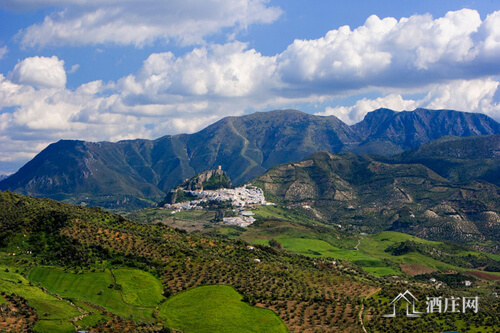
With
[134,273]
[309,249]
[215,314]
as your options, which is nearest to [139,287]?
[134,273]

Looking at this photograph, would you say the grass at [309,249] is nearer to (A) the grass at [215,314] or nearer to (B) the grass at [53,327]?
(A) the grass at [215,314]

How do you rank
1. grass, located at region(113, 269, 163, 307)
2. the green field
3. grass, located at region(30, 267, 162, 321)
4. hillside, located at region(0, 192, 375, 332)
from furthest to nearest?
grass, located at region(113, 269, 163, 307) → grass, located at region(30, 267, 162, 321) → hillside, located at region(0, 192, 375, 332) → the green field

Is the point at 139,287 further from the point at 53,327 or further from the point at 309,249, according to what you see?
the point at 309,249

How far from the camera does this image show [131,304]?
68500 mm

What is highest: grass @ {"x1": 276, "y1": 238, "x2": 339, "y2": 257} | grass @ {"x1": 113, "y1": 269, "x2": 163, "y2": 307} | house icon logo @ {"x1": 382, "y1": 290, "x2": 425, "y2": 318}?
grass @ {"x1": 113, "y1": 269, "x2": 163, "y2": 307}

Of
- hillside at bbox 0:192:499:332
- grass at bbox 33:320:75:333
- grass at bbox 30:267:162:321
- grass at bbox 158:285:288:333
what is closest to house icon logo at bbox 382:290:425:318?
hillside at bbox 0:192:499:332

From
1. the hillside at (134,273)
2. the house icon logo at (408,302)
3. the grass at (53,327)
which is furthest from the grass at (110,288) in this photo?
the house icon logo at (408,302)

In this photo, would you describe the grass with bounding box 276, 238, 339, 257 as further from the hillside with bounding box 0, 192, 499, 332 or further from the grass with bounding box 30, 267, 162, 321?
the grass with bounding box 30, 267, 162, 321

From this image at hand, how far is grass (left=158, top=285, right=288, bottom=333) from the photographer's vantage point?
210 ft

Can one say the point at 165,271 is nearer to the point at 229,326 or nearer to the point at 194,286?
the point at 194,286

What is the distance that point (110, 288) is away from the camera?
7138cm

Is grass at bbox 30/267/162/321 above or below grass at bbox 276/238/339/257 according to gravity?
above

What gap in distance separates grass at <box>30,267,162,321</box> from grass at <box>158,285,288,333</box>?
3224 mm

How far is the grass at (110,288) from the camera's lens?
6694cm
